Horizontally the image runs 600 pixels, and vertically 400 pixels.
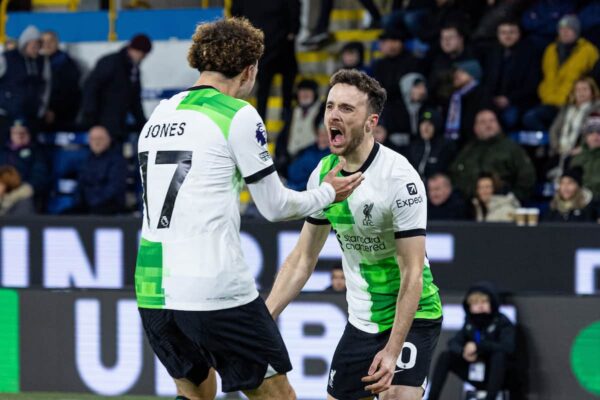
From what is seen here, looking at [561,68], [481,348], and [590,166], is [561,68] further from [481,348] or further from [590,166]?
[481,348]

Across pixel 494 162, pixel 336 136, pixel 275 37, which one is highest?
pixel 275 37

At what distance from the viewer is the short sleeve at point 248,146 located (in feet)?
A: 16.0

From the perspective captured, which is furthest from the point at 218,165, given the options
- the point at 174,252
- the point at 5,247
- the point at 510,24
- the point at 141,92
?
the point at 141,92

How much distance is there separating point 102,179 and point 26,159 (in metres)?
1.53

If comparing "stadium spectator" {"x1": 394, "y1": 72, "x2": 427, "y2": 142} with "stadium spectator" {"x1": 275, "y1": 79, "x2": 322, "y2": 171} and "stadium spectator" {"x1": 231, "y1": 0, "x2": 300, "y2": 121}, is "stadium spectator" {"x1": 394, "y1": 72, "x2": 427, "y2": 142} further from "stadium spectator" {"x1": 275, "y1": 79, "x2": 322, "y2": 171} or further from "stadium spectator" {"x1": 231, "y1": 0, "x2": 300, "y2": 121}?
"stadium spectator" {"x1": 231, "y1": 0, "x2": 300, "y2": 121}

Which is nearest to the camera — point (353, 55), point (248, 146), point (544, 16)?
point (248, 146)

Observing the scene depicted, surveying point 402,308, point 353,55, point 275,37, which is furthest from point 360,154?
point 275,37

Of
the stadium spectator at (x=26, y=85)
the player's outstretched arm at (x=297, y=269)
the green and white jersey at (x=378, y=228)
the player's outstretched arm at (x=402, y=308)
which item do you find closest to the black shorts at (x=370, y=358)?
the green and white jersey at (x=378, y=228)

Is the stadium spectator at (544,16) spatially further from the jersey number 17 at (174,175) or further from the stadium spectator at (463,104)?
the jersey number 17 at (174,175)

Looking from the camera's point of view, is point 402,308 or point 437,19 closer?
point 402,308

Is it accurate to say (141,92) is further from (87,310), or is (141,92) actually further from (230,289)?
(230,289)

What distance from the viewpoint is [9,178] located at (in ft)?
40.7

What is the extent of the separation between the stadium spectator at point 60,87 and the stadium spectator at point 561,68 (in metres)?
5.22

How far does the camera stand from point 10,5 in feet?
55.0
